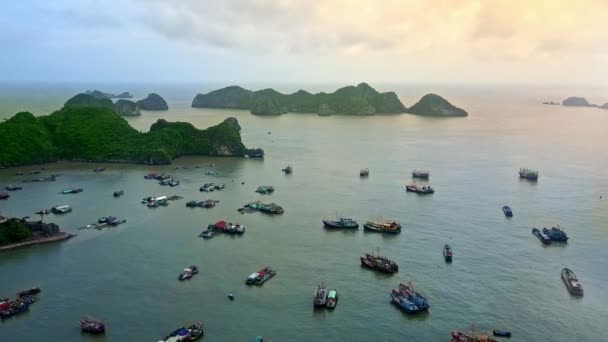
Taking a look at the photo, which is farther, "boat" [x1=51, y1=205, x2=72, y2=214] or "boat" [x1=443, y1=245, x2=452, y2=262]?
"boat" [x1=51, y1=205, x2=72, y2=214]

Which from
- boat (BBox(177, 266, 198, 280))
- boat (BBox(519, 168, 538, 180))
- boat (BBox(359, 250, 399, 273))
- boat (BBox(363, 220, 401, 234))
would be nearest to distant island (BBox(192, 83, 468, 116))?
boat (BBox(519, 168, 538, 180))

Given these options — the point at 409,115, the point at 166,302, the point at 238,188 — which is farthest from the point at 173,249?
the point at 409,115

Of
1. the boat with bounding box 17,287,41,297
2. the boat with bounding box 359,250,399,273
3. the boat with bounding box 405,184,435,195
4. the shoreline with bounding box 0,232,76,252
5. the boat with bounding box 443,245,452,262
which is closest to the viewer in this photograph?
the boat with bounding box 17,287,41,297

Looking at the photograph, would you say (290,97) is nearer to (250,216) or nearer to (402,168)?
(402,168)

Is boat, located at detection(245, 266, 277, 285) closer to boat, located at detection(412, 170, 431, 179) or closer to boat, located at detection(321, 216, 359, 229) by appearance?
boat, located at detection(321, 216, 359, 229)

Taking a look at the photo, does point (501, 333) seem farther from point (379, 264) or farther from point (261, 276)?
point (261, 276)

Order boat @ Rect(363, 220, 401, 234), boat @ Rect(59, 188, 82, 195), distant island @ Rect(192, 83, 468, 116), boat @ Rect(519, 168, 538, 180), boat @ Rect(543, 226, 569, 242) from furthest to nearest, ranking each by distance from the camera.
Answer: distant island @ Rect(192, 83, 468, 116), boat @ Rect(519, 168, 538, 180), boat @ Rect(59, 188, 82, 195), boat @ Rect(363, 220, 401, 234), boat @ Rect(543, 226, 569, 242)
